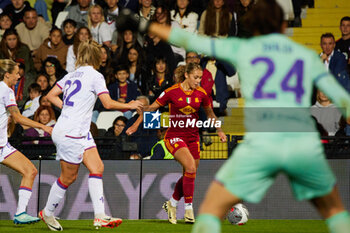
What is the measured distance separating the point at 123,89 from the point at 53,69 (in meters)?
1.86

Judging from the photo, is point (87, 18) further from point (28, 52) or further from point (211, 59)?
point (211, 59)

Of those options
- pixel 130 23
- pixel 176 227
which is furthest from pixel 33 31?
pixel 130 23

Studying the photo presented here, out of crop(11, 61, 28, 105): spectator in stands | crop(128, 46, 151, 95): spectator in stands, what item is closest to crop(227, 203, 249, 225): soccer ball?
crop(128, 46, 151, 95): spectator in stands

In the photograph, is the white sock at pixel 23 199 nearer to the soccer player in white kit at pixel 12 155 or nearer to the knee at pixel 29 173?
the soccer player in white kit at pixel 12 155

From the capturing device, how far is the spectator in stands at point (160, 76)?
42.2 ft

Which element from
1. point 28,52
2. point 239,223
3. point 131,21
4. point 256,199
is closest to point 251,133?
point 256,199

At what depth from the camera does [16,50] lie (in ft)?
48.2

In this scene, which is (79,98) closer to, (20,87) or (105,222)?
(105,222)

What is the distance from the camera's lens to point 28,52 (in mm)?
14594

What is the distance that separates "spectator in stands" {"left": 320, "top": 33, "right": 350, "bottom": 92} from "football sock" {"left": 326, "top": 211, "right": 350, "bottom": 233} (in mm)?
8005

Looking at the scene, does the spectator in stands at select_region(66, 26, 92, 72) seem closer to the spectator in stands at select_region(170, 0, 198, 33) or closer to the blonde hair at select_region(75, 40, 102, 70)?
the spectator in stands at select_region(170, 0, 198, 33)

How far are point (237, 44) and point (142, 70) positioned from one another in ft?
31.0

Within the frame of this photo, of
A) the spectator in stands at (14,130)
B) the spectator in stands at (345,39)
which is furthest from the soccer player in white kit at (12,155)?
the spectator in stands at (345,39)

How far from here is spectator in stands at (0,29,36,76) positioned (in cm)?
1452
